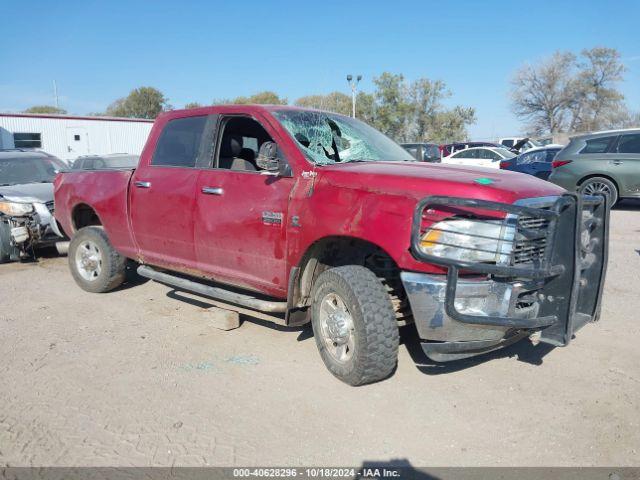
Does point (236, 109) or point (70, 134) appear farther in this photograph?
point (70, 134)

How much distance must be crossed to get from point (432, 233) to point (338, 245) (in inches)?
40.0

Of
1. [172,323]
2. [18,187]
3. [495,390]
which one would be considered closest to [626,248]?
[495,390]

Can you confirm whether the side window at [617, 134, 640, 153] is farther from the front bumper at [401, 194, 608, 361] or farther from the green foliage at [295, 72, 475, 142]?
the green foliage at [295, 72, 475, 142]

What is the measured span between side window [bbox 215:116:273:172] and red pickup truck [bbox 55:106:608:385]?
16mm

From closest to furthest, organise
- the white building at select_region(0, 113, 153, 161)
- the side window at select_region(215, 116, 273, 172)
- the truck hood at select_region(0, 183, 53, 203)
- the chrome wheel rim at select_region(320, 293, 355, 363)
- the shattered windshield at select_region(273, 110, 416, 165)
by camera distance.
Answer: the chrome wheel rim at select_region(320, 293, 355, 363) → the shattered windshield at select_region(273, 110, 416, 165) → the side window at select_region(215, 116, 273, 172) → the truck hood at select_region(0, 183, 53, 203) → the white building at select_region(0, 113, 153, 161)

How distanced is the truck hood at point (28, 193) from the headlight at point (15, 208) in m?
0.06

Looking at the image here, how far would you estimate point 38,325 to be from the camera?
505cm

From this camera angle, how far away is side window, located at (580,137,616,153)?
11578 millimetres

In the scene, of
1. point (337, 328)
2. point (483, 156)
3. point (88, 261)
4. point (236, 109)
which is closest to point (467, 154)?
point (483, 156)

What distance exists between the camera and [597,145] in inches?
459

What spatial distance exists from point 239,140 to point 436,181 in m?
2.26

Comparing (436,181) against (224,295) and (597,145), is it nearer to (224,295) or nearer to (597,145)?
(224,295)

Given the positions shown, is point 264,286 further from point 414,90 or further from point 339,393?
point 414,90

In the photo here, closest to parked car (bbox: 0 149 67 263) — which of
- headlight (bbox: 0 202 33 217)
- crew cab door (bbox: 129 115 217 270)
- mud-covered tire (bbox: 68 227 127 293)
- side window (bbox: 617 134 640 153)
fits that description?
headlight (bbox: 0 202 33 217)
